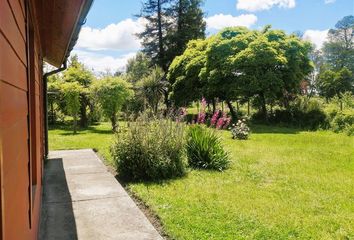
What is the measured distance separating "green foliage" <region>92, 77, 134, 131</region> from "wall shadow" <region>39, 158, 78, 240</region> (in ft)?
28.4

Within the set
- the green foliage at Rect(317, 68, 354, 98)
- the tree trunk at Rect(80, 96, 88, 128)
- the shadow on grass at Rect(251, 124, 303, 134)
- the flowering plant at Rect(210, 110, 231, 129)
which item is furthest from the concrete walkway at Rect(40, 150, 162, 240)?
the green foliage at Rect(317, 68, 354, 98)

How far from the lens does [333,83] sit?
30.2 meters

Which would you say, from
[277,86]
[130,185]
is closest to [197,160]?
[130,185]

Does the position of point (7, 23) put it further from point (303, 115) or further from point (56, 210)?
point (303, 115)

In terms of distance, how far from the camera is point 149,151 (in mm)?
6844

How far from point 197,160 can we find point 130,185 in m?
2.04

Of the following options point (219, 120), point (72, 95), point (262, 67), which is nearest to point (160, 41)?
→ point (262, 67)

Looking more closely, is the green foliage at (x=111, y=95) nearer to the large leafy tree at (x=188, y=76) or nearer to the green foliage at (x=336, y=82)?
the large leafy tree at (x=188, y=76)

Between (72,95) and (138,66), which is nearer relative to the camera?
(72,95)

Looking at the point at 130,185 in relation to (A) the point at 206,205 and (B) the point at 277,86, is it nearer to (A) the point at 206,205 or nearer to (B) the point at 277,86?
(A) the point at 206,205

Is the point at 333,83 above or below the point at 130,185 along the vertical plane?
above

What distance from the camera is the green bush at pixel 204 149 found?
7.85m

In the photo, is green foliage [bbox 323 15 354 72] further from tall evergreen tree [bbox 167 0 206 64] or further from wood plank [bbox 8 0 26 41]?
wood plank [bbox 8 0 26 41]

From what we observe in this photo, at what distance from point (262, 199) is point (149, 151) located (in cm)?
236
